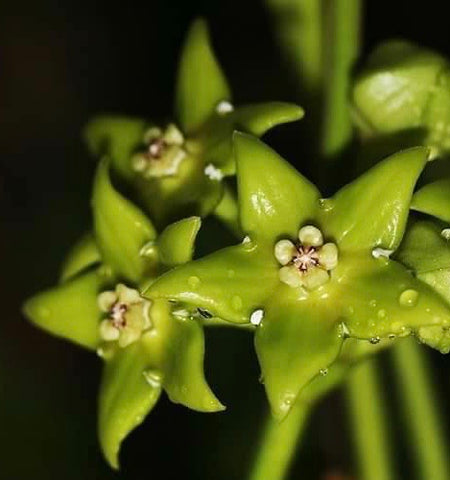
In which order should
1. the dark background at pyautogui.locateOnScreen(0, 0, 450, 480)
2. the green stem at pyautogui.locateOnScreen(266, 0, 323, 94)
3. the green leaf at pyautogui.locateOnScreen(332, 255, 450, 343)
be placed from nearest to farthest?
the green leaf at pyautogui.locateOnScreen(332, 255, 450, 343)
the green stem at pyautogui.locateOnScreen(266, 0, 323, 94)
the dark background at pyautogui.locateOnScreen(0, 0, 450, 480)

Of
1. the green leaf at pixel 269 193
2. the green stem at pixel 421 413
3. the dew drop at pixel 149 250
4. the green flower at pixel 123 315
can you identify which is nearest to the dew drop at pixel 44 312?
the green flower at pixel 123 315

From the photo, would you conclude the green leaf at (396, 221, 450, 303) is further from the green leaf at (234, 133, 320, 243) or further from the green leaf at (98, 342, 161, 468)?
the green leaf at (98, 342, 161, 468)

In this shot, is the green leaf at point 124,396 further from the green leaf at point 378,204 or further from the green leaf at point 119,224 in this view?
the green leaf at point 378,204

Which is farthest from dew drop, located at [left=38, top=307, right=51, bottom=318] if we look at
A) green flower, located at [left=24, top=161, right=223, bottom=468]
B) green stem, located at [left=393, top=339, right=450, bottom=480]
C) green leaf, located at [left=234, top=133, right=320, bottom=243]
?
green stem, located at [left=393, top=339, right=450, bottom=480]

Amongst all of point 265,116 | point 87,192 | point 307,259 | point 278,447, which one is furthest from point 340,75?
point 87,192

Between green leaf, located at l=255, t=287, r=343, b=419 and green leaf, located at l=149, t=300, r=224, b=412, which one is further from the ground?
green leaf, located at l=255, t=287, r=343, b=419

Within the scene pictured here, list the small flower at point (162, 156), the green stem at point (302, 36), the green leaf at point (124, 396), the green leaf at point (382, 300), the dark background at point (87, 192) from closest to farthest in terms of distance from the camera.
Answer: the green leaf at point (382, 300), the green leaf at point (124, 396), the small flower at point (162, 156), the green stem at point (302, 36), the dark background at point (87, 192)
